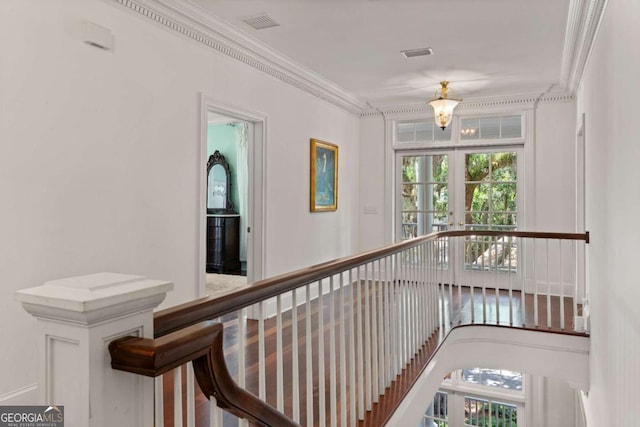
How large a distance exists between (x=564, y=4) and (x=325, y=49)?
1.95m

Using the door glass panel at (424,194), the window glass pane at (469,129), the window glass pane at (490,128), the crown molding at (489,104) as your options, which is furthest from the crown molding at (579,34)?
the door glass panel at (424,194)

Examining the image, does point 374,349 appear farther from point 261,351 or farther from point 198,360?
point 198,360

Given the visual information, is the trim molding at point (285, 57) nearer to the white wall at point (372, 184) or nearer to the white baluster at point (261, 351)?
the white wall at point (372, 184)

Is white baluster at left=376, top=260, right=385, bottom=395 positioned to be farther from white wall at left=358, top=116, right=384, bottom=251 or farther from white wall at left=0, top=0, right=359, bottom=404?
white wall at left=358, top=116, right=384, bottom=251

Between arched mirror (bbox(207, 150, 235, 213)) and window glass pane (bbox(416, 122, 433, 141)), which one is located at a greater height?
window glass pane (bbox(416, 122, 433, 141))

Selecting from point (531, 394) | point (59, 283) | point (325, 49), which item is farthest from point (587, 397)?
point (59, 283)

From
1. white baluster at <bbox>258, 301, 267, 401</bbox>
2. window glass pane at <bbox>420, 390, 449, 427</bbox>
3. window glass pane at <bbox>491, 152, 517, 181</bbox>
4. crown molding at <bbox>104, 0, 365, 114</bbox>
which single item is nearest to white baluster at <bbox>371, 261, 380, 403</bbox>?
white baluster at <bbox>258, 301, 267, 401</bbox>

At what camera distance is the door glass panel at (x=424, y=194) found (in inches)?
242

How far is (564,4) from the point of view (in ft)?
10.4

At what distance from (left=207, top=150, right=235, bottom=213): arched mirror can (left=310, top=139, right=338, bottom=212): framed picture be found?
239cm

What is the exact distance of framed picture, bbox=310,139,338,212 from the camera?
202 inches

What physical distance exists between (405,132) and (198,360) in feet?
19.0

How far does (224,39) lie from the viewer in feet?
11.7

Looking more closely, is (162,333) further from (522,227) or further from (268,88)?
(522,227)
